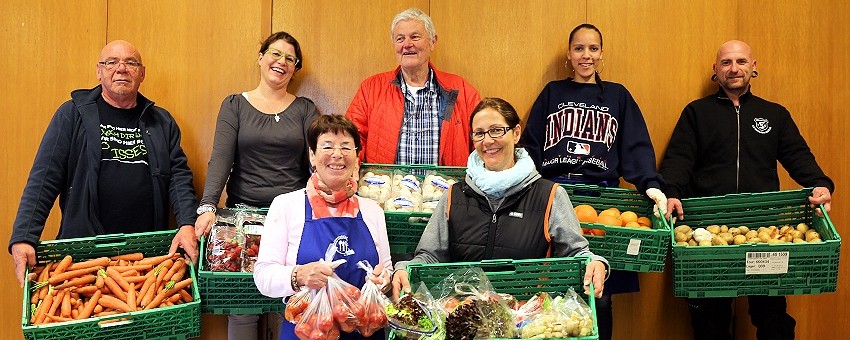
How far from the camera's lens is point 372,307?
2.41 m

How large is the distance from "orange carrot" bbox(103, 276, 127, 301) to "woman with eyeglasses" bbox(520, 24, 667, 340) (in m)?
2.09

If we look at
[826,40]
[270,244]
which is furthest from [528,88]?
[270,244]

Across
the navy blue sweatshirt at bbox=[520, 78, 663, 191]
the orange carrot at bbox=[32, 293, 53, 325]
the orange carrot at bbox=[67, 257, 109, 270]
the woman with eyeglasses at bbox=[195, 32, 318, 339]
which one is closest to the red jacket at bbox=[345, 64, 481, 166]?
the woman with eyeglasses at bbox=[195, 32, 318, 339]

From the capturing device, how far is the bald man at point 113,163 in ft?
11.4

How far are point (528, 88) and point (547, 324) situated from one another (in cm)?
236

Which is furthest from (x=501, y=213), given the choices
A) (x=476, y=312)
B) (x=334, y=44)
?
(x=334, y=44)

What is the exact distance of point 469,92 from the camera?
3.81 metres

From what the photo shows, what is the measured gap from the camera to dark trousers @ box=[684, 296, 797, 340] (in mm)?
3836

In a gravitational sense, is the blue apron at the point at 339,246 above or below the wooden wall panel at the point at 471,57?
below

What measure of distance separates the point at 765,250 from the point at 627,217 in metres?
0.60

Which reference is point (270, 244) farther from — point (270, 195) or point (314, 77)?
point (314, 77)

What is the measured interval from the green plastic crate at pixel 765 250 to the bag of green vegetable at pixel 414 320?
1512 mm

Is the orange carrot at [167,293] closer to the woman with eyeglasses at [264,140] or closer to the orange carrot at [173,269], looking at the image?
the orange carrot at [173,269]

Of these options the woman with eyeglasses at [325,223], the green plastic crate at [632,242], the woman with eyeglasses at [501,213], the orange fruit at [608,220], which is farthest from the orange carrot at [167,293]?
the orange fruit at [608,220]
